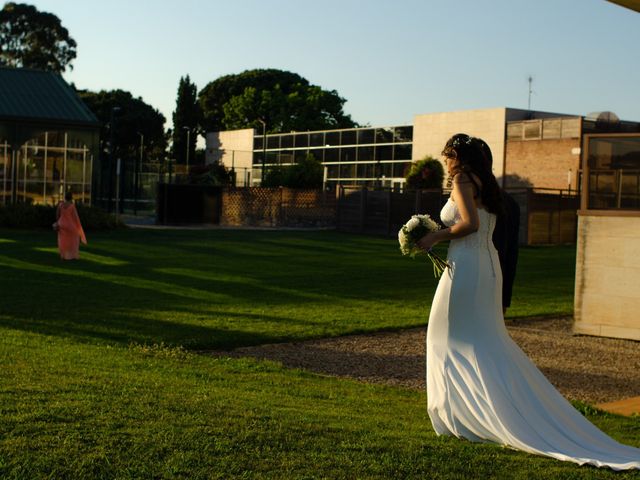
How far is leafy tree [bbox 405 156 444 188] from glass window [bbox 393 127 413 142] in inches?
654

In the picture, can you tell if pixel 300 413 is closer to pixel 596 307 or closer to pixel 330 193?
pixel 596 307

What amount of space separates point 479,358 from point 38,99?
32.3 meters

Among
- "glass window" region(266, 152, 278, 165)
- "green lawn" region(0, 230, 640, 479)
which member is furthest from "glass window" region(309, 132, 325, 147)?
"green lawn" region(0, 230, 640, 479)

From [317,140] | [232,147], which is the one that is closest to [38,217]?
[317,140]

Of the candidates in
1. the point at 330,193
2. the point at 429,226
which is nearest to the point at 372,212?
the point at 330,193

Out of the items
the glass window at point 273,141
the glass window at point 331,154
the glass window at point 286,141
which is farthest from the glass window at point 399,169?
the glass window at point 273,141

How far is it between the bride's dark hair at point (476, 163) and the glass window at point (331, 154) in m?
64.3

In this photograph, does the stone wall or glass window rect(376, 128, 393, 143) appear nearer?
the stone wall

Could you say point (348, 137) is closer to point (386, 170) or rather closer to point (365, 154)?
point (365, 154)

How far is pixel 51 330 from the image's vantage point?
1197 cm

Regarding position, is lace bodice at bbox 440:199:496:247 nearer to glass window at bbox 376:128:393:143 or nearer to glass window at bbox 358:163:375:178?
glass window at bbox 376:128:393:143

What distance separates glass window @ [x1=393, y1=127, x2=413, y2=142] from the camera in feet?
220

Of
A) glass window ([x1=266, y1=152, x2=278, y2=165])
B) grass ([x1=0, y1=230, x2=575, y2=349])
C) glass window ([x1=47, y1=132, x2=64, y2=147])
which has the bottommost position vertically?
grass ([x1=0, y1=230, x2=575, y2=349])

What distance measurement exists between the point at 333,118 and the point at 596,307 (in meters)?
89.0
